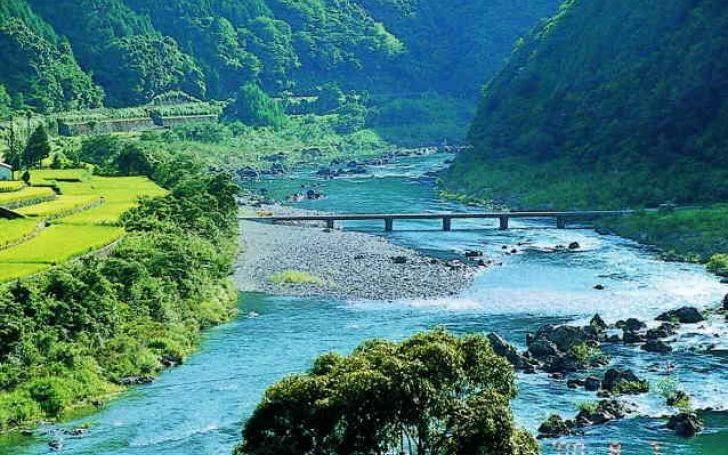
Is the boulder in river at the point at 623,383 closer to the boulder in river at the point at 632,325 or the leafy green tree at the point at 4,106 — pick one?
the boulder in river at the point at 632,325

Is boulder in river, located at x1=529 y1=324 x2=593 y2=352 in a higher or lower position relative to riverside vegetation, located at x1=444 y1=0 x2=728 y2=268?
lower

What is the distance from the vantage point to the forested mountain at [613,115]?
13288 centimetres

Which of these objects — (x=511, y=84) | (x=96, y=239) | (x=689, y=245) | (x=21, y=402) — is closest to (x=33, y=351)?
(x=21, y=402)

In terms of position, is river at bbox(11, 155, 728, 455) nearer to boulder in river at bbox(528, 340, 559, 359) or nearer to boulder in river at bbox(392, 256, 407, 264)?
boulder in river at bbox(528, 340, 559, 359)

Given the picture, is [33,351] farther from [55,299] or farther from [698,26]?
[698,26]

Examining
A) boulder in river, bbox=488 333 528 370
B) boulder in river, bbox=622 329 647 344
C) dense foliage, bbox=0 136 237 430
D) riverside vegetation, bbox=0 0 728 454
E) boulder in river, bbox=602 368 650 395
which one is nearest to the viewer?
riverside vegetation, bbox=0 0 728 454

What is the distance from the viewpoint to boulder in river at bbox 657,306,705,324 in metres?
79.0

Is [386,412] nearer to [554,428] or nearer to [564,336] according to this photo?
[554,428]

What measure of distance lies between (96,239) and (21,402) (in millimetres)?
26426

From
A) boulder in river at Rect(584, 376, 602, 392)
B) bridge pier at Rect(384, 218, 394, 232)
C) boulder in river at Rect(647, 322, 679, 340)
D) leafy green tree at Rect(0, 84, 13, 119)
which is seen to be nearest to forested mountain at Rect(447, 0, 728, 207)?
bridge pier at Rect(384, 218, 394, 232)

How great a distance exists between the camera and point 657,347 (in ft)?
236

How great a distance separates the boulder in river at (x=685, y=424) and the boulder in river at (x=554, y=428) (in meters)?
4.92

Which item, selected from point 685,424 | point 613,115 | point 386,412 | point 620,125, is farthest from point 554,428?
point 613,115

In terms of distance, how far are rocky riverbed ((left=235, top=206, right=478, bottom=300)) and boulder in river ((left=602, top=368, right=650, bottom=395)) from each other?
88.9ft
